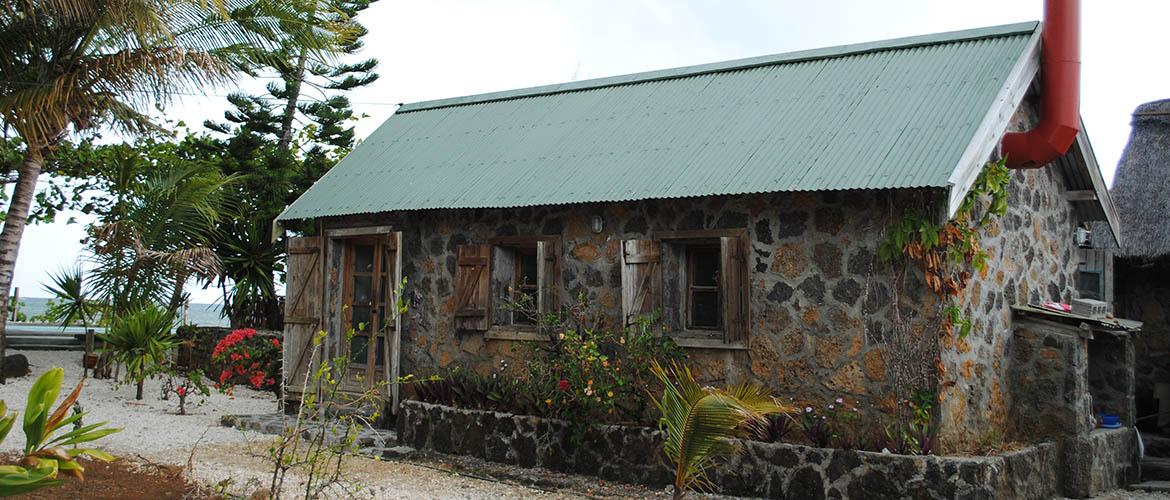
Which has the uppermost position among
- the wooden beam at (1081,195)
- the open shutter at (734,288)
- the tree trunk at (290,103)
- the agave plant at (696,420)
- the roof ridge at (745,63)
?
the tree trunk at (290,103)

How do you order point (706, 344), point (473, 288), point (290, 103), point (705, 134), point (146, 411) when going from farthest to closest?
1. point (290, 103)
2. point (146, 411)
3. point (473, 288)
4. point (705, 134)
5. point (706, 344)

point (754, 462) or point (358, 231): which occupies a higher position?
point (358, 231)

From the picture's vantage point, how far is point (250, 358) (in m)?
13.9

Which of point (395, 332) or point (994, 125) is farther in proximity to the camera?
point (395, 332)

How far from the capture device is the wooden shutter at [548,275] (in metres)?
9.88

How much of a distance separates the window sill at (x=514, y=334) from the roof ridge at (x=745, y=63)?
3.31 meters

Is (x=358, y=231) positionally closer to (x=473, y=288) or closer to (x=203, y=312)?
(x=473, y=288)

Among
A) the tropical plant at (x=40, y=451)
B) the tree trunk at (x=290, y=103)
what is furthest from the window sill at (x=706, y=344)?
the tree trunk at (x=290, y=103)

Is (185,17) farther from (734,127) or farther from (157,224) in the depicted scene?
(734,127)

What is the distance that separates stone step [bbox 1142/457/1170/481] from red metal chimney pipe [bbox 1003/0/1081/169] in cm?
362

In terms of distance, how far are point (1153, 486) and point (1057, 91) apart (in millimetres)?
3902

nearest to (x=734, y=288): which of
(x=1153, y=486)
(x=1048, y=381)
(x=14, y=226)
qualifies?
(x=1048, y=381)

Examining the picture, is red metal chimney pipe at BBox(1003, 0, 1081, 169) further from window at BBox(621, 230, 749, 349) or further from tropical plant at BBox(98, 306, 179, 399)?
tropical plant at BBox(98, 306, 179, 399)

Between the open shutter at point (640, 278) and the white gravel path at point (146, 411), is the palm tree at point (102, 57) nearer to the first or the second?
the white gravel path at point (146, 411)
